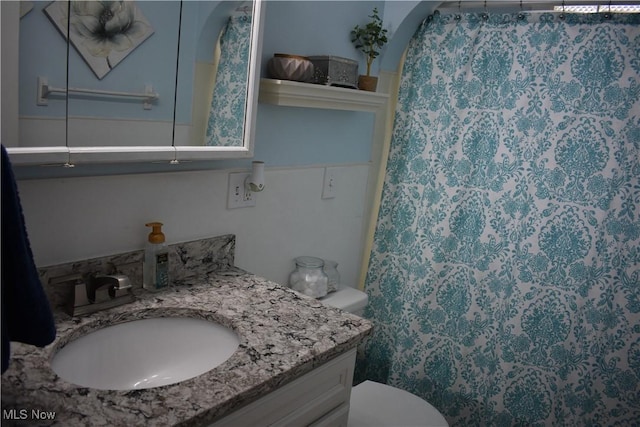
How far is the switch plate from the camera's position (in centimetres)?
216

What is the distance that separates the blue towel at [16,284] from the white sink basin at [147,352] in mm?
278

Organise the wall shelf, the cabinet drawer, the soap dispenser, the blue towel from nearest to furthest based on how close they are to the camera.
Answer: the blue towel → the cabinet drawer → the soap dispenser → the wall shelf

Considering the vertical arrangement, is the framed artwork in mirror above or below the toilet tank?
above

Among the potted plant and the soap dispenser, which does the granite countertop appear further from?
the potted plant

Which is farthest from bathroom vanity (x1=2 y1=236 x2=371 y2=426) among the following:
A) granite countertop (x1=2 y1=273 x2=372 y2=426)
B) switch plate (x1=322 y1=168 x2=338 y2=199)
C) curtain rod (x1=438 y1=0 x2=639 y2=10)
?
curtain rod (x1=438 y1=0 x2=639 y2=10)

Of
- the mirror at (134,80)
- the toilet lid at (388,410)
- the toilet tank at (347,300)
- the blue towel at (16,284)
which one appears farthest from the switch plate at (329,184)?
the blue towel at (16,284)

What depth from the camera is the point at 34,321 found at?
0.95 metres

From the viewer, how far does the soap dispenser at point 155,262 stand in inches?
58.4

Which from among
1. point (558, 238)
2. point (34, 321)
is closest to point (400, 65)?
point (558, 238)

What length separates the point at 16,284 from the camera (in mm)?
Answer: 919

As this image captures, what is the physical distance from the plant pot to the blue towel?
1.40m

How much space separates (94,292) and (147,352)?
0.20 m

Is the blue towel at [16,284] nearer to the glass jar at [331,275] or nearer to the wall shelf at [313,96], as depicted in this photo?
the wall shelf at [313,96]

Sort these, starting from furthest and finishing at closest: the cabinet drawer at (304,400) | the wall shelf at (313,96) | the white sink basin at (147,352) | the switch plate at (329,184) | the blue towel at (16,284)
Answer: the switch plate at (329,184), the wall shelf at (313,96), the white sink basin at (147,352), the cabinet drawer at (304,400), the blue towel at (16,284)
